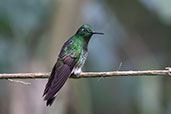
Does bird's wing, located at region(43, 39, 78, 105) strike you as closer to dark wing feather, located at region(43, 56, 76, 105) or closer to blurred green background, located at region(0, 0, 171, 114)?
dark wing feather, located at region(43, 56, 76, 105)

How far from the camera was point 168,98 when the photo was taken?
8.12 m

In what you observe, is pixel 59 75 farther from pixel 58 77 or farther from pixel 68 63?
pixel 68 63

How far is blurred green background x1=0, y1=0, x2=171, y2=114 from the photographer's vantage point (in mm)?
5805

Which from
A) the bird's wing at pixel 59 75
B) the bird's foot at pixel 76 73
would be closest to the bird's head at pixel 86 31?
the bird's wing at pixel 59 75

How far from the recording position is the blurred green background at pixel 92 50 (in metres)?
5.80

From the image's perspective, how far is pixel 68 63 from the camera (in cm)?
381

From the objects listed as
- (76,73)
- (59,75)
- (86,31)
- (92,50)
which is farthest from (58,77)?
(92,50)

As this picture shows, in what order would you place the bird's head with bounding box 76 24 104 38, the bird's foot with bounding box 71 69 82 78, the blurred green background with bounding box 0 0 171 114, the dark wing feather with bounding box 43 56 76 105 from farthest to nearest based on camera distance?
the blurred green background with bounding box 0 0 171 114 → the bird's head with bounding box 76 24 104 38 → the bird's foot with bounding box 71 69 82 78 → the dark wing feather with bounding box 43 56 76 105

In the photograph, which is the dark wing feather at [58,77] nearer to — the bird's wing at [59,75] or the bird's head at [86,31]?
the bird's wing at [59,75]

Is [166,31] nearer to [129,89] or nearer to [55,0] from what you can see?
[129,89]

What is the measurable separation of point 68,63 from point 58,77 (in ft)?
0.83

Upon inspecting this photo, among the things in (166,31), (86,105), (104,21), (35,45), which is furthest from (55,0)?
(166,31)

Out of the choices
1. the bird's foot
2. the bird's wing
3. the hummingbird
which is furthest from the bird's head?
the bird's foot

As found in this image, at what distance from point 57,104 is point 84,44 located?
A: 1754mm
